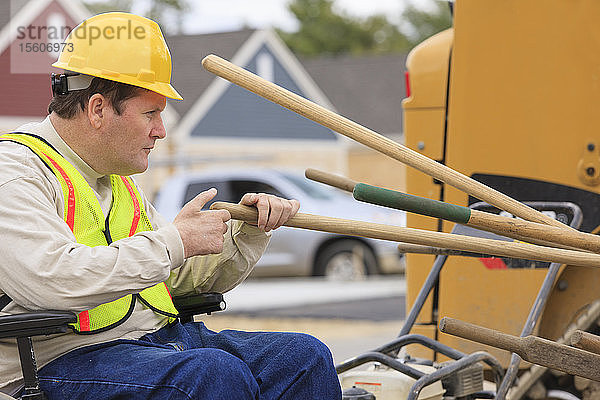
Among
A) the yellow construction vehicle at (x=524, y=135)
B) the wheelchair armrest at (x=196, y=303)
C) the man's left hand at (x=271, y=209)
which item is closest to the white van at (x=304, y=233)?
the yellow construction vehicle at (x=524, y=135)

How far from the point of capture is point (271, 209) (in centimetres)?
278

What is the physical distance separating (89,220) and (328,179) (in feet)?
3.50

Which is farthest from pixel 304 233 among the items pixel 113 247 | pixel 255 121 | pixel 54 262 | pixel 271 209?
pixel 255 121

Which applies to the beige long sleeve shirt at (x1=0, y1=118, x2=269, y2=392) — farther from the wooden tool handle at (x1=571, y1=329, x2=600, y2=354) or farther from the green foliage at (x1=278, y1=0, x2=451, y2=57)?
the green foliage at (x1=278, y1=0, x2=451, y2=57)

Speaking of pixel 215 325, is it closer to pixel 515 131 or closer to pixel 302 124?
pixel 515 131

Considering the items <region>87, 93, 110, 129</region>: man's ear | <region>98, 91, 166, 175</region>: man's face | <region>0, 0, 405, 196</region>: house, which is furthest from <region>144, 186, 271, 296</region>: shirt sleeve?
<region>0, 0, 405, 196</region>: house

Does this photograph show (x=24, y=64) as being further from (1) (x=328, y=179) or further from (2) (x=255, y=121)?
(1) (x=328, y=179)

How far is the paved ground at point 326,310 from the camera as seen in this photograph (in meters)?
8.95

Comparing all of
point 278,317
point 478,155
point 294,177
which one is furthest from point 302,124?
point 478,155

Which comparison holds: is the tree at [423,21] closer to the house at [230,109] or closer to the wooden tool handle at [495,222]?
the house at [230,109]

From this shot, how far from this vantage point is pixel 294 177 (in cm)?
1370

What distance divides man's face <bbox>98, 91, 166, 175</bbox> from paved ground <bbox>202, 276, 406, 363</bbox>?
493cm

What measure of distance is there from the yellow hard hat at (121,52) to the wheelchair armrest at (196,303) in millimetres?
741

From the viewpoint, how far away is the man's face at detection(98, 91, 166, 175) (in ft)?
8.80
